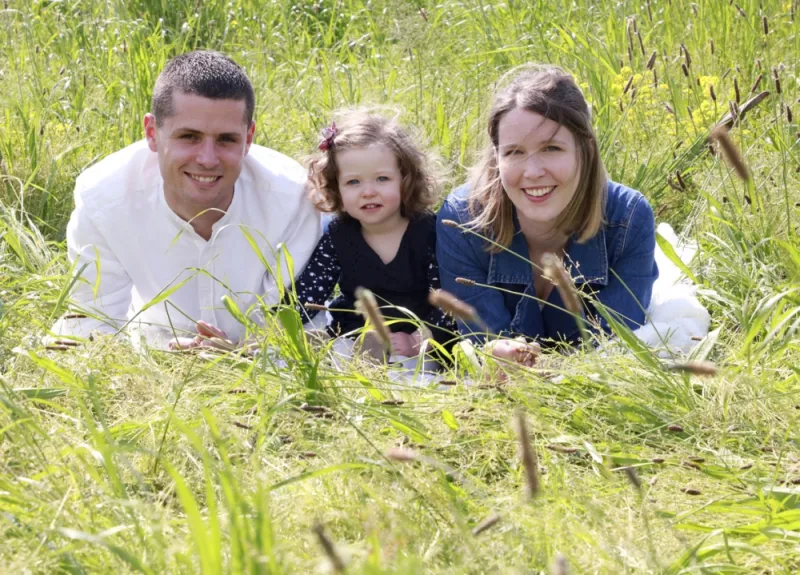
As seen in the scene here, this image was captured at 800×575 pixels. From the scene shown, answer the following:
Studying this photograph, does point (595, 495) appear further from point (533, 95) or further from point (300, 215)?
point (300, 215)

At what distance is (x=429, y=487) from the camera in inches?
71.1

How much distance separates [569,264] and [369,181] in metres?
0.65

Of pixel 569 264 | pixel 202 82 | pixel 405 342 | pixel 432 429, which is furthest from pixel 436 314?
pixel 432 429

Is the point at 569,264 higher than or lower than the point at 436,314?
higher

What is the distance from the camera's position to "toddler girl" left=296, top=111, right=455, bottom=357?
311 centimetres

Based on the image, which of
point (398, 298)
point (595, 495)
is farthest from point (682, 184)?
point (595, 495)

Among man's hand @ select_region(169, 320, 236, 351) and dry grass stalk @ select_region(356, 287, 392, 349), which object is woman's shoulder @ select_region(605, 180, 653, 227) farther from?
dry grass stalk @ select_region(356, 287, 392, 349)

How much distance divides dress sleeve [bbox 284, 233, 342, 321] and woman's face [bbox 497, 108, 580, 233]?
65cm

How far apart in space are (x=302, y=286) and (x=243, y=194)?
36cm

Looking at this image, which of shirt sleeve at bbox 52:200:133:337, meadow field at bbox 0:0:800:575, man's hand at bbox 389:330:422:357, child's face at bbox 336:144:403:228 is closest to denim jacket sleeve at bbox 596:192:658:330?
meadow field at bbox 0:0:800:575

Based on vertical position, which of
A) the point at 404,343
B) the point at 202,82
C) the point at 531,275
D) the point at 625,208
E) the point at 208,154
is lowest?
the point at 404,343

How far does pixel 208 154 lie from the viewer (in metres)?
3.05

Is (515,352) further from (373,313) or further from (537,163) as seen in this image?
(373,313)

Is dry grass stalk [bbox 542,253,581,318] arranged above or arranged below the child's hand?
above
